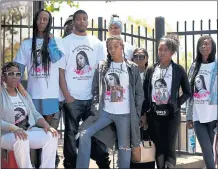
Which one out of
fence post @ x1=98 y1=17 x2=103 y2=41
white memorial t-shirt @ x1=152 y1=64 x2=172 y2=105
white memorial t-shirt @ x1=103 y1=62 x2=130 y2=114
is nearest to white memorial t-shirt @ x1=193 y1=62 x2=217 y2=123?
white memorial t-shirt @ x1=152 y1=64 x2=172 y2=105

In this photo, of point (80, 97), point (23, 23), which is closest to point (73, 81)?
point (80, 97)

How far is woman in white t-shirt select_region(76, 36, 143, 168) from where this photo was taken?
5309mm

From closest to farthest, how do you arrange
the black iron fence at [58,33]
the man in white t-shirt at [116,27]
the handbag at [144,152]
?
the handbag at [144,152], the man in white t-shirt at [116,27], the black iron fence at [58,33]

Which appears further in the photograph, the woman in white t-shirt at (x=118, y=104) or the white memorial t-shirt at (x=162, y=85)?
the white memorial t-shirt at (x=162, y=85)

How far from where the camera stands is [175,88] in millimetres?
5480

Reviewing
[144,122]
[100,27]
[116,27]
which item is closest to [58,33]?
[100,27]

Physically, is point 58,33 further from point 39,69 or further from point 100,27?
point 39,69

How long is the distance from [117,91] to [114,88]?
0.05m

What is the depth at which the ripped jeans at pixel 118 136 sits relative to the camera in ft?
17.4

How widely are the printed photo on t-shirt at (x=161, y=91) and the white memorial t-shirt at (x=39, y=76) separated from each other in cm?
123

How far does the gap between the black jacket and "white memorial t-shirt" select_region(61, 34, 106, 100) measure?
2.39 ft

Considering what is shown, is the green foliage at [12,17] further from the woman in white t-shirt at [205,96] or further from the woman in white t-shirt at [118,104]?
the woman in white t-shirt at [205,96]

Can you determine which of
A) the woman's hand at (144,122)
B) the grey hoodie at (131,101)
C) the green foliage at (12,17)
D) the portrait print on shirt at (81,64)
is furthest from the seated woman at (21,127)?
the green foliage at (12,17)

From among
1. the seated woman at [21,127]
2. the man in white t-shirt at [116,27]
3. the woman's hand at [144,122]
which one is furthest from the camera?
the man in white t-shirt at [116,27]
